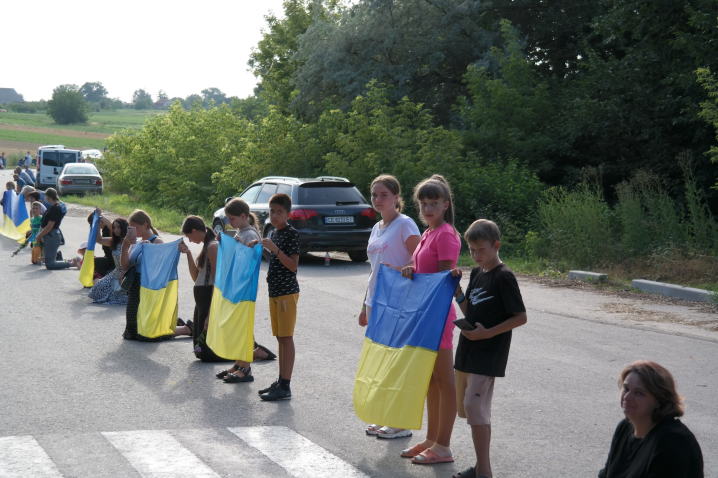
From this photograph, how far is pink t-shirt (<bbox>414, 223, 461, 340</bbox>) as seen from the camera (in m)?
5.00

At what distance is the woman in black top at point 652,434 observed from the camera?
2912mm

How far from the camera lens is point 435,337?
4945 millimetres

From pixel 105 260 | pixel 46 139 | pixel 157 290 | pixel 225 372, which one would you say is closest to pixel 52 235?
pixel 105 260

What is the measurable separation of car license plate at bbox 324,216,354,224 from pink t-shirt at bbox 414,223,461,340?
439 inches

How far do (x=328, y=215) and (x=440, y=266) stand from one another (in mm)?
11406

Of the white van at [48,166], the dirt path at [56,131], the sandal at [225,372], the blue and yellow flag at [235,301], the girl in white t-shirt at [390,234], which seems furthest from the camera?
the dirt path at [56,131]

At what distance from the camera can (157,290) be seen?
362 inches

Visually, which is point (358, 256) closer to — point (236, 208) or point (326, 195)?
point (326, 195)

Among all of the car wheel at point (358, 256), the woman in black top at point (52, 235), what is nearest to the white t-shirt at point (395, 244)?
the woman in black top at point (52, 235)

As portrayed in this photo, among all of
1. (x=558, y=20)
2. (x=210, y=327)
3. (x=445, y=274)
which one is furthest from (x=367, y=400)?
(x=558, y=20)

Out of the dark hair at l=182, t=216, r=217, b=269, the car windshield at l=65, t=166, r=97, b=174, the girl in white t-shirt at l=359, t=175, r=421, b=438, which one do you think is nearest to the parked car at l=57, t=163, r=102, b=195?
the car windshield at l=65, t=166, r=97, b=174

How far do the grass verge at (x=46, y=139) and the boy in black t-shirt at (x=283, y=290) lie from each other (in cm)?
10173

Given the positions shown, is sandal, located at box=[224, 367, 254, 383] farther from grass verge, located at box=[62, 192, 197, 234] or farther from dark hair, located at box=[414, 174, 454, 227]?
grass verge, located at box=[62, 192, 197, 234]

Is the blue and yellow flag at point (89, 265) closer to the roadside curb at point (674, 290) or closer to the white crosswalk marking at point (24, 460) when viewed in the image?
the white crosswalk marking at point (24, 460)
